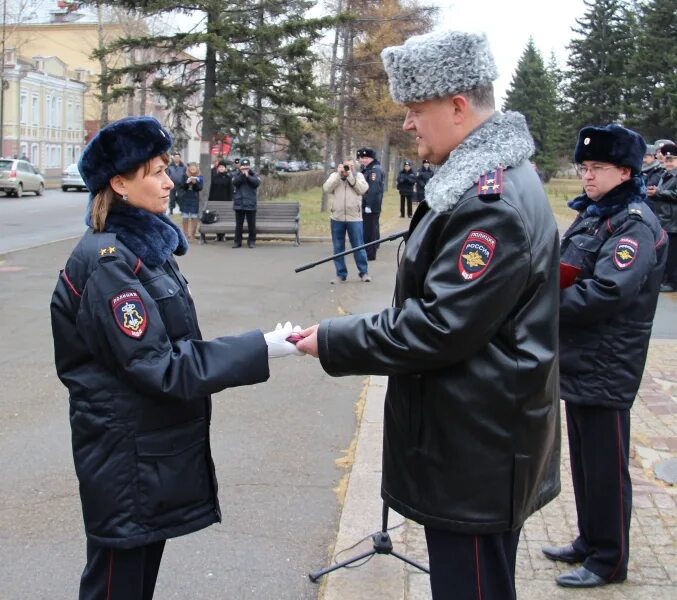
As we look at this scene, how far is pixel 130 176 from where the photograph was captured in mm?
2557

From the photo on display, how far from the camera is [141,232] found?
2564 mm

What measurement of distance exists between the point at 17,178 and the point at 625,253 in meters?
34.1

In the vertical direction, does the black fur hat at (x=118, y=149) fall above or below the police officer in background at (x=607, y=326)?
above

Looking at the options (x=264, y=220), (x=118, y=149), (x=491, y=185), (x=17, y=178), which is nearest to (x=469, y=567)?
(x=491, y=185)

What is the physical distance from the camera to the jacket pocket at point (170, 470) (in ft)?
8.06

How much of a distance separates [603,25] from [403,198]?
3946cm

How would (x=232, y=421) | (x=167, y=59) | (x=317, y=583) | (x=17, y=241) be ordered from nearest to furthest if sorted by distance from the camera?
(x=317, y=583) < (x=232, y=421) < (x=17, y=241) < (x=167, y=59)

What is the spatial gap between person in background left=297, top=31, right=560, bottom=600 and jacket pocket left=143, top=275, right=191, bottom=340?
1.55ft

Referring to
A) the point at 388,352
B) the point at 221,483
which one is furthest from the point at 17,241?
the point at 388,352

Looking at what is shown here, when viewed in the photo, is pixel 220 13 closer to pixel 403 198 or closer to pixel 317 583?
pixel 403 198

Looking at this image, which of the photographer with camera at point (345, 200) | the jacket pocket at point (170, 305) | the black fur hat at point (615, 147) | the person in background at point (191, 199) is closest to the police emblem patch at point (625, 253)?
the black fur hat at point (615, 147)

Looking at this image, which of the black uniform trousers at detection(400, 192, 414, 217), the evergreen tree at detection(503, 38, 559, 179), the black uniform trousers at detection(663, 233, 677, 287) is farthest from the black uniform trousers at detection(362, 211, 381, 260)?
the evergreen tree at detection(503, 38, 559, 179)

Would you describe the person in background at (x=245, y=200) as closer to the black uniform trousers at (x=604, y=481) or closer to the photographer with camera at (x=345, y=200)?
the photographer with camera at (x=345, y=200)

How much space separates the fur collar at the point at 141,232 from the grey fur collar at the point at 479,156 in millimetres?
891
